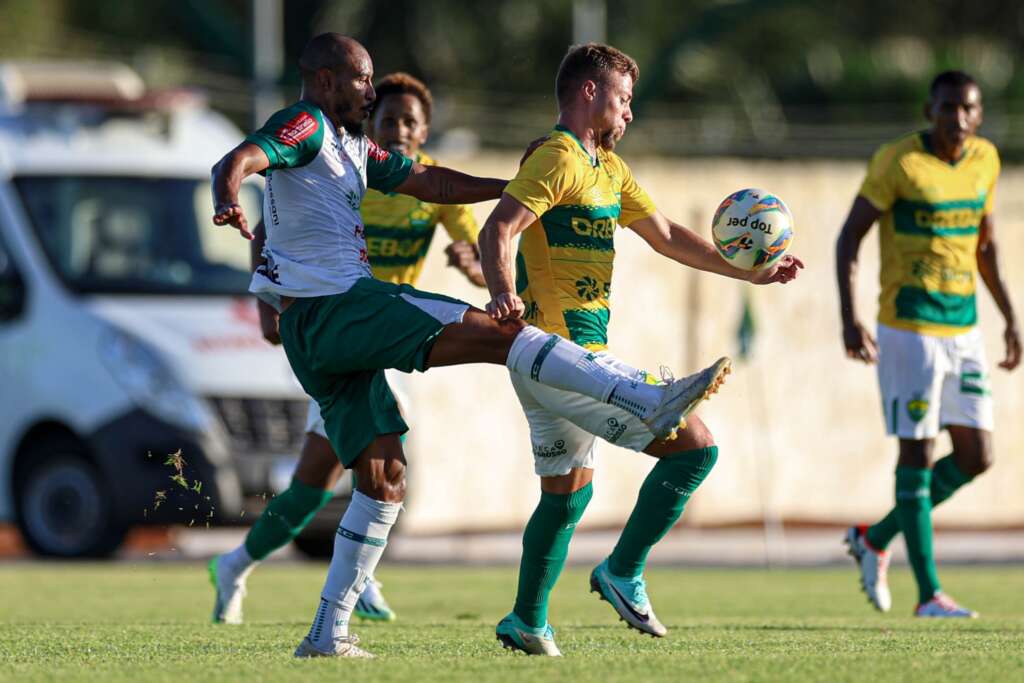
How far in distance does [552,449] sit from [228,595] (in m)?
2.49

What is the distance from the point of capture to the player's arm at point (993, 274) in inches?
385

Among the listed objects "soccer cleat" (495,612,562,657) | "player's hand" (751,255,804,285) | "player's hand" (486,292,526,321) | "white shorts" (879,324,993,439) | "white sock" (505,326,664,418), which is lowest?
"soccer cleat" (495,612,562,657)

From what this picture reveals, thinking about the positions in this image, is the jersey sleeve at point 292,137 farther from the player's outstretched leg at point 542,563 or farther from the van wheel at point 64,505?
the van wheel at point 64,505

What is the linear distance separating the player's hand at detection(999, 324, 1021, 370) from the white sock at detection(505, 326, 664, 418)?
408 centimetres

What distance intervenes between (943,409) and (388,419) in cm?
382

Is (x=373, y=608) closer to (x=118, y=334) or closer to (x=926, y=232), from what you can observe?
(x=926, y=232)

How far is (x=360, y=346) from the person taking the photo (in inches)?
254

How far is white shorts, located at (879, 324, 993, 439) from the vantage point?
9.44 m

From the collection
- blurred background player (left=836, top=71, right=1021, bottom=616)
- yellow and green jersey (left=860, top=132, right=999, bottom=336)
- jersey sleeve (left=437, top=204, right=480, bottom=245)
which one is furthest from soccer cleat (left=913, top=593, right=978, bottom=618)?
jersey sleeve (left=437, top=204, right=480, bottom=245)

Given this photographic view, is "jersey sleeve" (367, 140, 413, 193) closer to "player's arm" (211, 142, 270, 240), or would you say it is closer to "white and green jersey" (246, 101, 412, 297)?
"white and green jersey" (246, 101, 412, 297)

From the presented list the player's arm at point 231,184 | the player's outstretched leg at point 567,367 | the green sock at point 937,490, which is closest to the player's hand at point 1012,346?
the green sock at point 937,490

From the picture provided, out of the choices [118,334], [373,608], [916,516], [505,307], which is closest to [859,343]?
[916,516]

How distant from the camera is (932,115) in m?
9.60

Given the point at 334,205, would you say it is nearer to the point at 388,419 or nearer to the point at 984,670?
the point at 388,419
